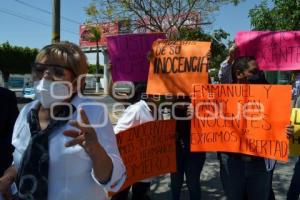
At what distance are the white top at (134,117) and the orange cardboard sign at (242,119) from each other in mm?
451

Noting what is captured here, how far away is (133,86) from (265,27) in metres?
6.82

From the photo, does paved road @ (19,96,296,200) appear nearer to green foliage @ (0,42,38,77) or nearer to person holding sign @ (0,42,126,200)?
person holding sign @ (0,42,126,200)

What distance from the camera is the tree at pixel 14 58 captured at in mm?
39188

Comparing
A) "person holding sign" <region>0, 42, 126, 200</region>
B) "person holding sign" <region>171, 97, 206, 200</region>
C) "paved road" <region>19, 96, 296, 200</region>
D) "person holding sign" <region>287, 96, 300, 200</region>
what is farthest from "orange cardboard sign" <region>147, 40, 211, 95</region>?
"person holding sign" <region>0, 42, 126, 200</region>

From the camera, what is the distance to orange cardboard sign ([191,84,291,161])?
11.0 ft

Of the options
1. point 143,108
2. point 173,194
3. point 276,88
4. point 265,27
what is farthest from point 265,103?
point 265,27

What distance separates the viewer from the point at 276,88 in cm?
337

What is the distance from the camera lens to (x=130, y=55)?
4195 mm

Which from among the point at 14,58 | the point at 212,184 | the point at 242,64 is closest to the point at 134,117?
the point at 242,64

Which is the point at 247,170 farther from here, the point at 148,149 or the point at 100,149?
the point at 100,149

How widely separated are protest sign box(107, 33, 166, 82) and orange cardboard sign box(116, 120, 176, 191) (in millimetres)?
582

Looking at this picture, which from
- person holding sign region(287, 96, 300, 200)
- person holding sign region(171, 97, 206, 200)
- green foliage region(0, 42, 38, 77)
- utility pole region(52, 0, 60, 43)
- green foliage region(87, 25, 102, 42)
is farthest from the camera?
green foliage region(0, 42, 38, 77)

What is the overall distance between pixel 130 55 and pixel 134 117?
64 cm

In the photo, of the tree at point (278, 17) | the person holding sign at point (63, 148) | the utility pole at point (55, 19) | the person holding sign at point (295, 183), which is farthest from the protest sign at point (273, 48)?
the tree at point (278, 17)
